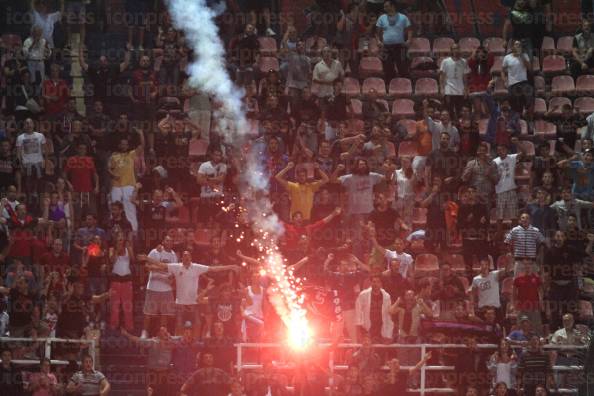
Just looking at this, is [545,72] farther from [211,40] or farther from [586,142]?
[211,40]

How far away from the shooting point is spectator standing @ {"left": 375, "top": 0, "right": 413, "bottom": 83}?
26.3m

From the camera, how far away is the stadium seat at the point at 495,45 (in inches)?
1071

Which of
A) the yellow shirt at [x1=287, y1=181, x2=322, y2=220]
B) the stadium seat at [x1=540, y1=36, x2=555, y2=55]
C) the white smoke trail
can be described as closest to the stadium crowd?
the yellow shirt at [x1=287, y1=181, x2=322, y2=220]

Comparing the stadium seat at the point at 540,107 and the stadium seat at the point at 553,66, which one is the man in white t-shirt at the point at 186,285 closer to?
the stadium seat at the point at 540,107

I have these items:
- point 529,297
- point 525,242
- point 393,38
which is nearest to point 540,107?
point 393,38

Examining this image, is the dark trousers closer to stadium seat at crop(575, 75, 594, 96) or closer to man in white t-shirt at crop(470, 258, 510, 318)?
stadium seat at crop(575, 75, 594, 96)

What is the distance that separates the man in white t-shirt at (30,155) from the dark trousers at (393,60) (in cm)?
567

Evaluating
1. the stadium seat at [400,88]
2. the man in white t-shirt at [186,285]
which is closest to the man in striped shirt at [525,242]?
the stadium seat at [400,88]

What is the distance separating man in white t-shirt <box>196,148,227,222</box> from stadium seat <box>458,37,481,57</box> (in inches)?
198

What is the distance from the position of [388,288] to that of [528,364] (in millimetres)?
2140

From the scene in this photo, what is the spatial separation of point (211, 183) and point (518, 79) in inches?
211

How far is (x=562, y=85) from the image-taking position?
26.8m

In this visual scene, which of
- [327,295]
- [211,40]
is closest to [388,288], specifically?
[327,295]

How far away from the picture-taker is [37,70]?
84.6ft
